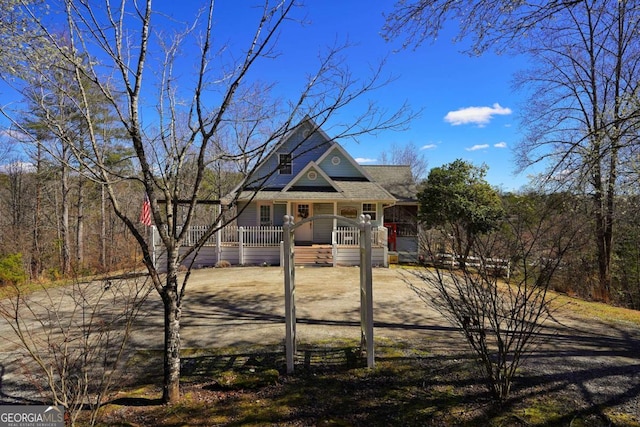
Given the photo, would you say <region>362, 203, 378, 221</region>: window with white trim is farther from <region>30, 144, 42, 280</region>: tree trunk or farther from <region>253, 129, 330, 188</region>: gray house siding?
<region>30, 144, 42, 280</region>: tree trunk

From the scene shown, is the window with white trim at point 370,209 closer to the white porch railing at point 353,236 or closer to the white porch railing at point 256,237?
the white porch railing at point 353,236

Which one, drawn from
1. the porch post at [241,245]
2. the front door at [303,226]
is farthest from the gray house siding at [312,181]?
the porch post at [241,245]

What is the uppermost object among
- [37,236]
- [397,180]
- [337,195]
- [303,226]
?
[397,180]

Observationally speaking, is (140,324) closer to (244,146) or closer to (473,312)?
(244,146)

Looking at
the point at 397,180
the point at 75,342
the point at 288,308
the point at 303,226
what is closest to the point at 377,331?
the point at 288,308

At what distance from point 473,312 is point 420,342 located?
6.71ft

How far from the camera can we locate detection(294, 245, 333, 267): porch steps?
13.5m

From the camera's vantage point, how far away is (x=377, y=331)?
566 cm

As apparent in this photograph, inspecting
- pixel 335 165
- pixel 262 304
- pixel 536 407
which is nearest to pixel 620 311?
pixel 536 407

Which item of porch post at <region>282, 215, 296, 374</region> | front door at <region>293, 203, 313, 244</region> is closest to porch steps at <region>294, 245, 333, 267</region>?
front door at <region>293, 203, 313, 244</region>

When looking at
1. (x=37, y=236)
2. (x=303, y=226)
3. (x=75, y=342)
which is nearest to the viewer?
(x=75, y=342)

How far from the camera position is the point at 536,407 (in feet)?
10.6

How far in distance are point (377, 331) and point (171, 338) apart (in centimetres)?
354

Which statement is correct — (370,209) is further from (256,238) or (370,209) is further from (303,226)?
(256,238)
